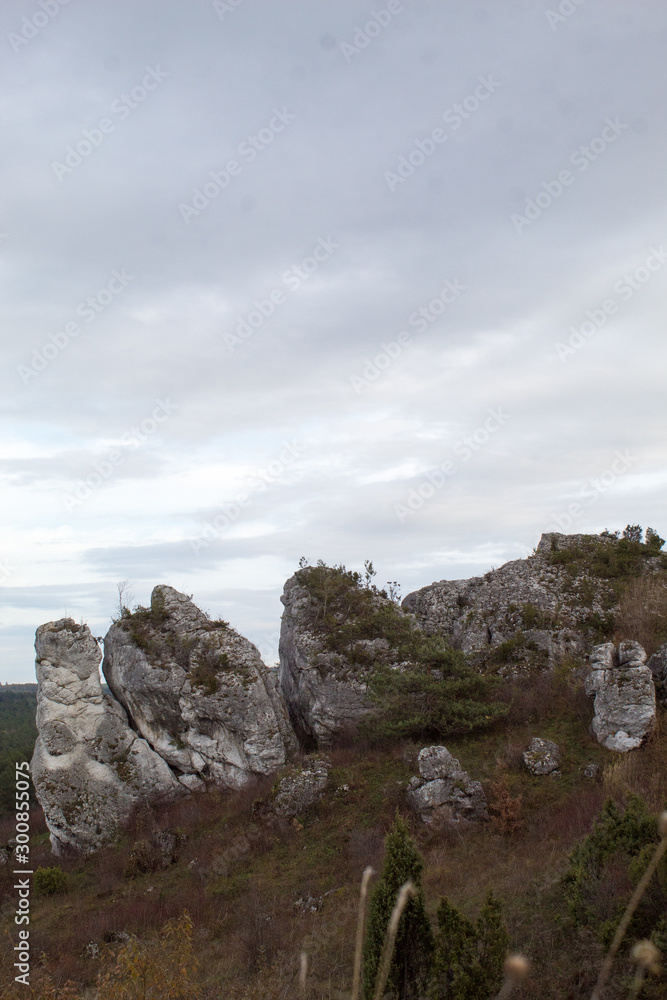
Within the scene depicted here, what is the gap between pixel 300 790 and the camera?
1812 cm

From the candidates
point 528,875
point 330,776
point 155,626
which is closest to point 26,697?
point 155,626

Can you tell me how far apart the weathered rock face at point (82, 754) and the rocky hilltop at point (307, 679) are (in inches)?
1.7

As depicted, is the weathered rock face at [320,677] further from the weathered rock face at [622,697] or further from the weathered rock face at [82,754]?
the weathered rock face at [622,697]

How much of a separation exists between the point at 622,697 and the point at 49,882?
17037 mm

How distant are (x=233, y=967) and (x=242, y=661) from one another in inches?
462

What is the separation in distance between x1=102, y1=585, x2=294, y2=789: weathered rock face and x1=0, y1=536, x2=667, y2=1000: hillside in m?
0.71

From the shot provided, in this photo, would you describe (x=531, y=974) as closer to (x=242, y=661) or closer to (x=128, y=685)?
(x=242, y=661)

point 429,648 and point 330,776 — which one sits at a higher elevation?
point 429,648

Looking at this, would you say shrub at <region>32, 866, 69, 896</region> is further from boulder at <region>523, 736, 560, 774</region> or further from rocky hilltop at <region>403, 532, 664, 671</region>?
rocky hilltop at <region>403, 532, 664, 671</region>

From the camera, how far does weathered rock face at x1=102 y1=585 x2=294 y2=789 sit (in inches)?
831

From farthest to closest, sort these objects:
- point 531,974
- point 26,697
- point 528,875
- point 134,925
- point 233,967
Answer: point 26,697, point 134,925, point 528,875, point 233,967, point 531,974

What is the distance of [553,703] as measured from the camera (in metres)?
20.2

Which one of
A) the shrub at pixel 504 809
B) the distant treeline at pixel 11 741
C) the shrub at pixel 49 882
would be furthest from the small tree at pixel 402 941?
the distant treeline at pixel 11 741

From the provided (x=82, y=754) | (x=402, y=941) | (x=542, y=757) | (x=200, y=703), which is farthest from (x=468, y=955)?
(x=82, y=754)
